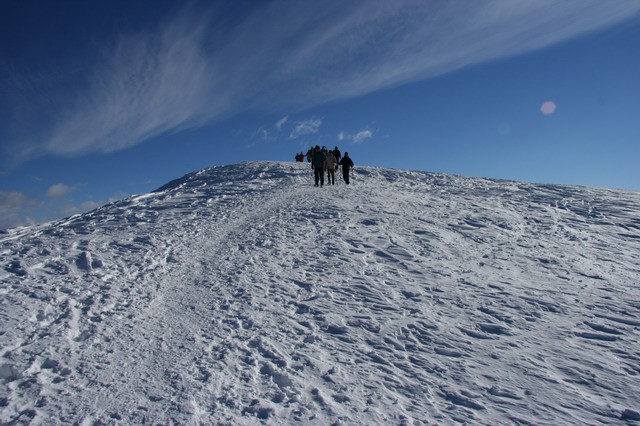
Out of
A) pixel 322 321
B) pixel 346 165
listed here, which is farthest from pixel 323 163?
pixel 322 321

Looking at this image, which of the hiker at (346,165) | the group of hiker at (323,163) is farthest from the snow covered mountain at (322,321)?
the hiker at (346,165)

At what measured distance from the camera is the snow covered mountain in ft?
15.6

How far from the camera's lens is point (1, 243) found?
1098 cm

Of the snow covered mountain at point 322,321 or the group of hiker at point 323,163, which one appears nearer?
the snow covered mountain at point 322,321

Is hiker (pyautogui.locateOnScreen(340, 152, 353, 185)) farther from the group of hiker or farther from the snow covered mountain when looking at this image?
the snow covered mountain

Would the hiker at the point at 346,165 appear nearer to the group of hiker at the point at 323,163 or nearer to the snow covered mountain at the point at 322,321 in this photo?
the group of hiker at the point at 323,163

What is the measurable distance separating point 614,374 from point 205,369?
5.90 m

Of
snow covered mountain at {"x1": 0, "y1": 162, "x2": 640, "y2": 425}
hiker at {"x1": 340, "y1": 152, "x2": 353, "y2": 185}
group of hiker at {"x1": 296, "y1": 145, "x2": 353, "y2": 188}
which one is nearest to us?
snow covered mountain at {"x1": 0, "y1": 162, "x2": 640, "y2": 425}

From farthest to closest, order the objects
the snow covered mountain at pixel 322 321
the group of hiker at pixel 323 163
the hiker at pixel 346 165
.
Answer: the hiker at pixel 346 165 → the group of hiker at pixel 323 163 → the snow covered mountain at pixel 322 321

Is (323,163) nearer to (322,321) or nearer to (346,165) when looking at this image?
(346,165)

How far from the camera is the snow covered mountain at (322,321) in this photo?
4.77 meters

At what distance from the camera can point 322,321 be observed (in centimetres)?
681

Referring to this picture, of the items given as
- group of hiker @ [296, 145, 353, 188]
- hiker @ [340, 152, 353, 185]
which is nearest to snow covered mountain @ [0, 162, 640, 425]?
group of hiker @ [296, 145, 353, 188]

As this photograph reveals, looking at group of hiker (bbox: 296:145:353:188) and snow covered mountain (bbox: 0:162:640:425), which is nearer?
snow covered mountain (bbox: 0:162:640:425)
